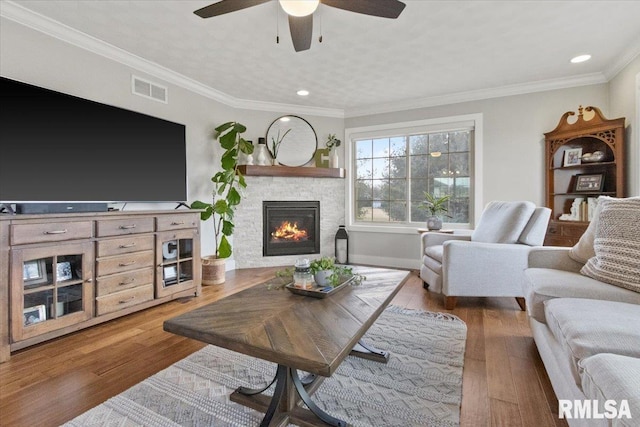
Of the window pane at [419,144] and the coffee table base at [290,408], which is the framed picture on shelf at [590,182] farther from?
the coffee table base at [290,408]

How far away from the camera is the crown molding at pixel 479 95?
11.7ft

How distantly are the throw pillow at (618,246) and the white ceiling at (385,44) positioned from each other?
1629 mm

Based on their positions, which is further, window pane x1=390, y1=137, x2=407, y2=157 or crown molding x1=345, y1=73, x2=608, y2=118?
window pane x1=390, y1=137, x2=407, y2=157

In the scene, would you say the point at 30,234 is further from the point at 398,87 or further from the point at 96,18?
the point at 398,87

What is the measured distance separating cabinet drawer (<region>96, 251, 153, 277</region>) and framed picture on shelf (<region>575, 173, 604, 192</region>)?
4.41 m

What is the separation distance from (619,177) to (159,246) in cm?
441

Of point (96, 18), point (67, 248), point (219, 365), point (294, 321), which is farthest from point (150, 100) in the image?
point (294, 321)

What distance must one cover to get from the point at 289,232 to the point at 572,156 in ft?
11.9

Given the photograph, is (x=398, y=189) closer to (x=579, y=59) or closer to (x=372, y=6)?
(x=579, y=59)

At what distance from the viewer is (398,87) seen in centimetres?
393

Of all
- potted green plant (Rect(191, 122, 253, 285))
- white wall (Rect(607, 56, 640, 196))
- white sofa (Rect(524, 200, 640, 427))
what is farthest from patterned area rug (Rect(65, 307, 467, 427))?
white wall (Rect(607, 56, 640, 196))

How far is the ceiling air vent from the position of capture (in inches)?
124

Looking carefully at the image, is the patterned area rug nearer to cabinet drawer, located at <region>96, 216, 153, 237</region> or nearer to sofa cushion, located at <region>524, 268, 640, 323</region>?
sofa cushion, located at <region>524, 268, 640, 323</region>

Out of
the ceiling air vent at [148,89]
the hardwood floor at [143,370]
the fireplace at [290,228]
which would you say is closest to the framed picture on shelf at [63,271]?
the hardwood floor at [143,370]
